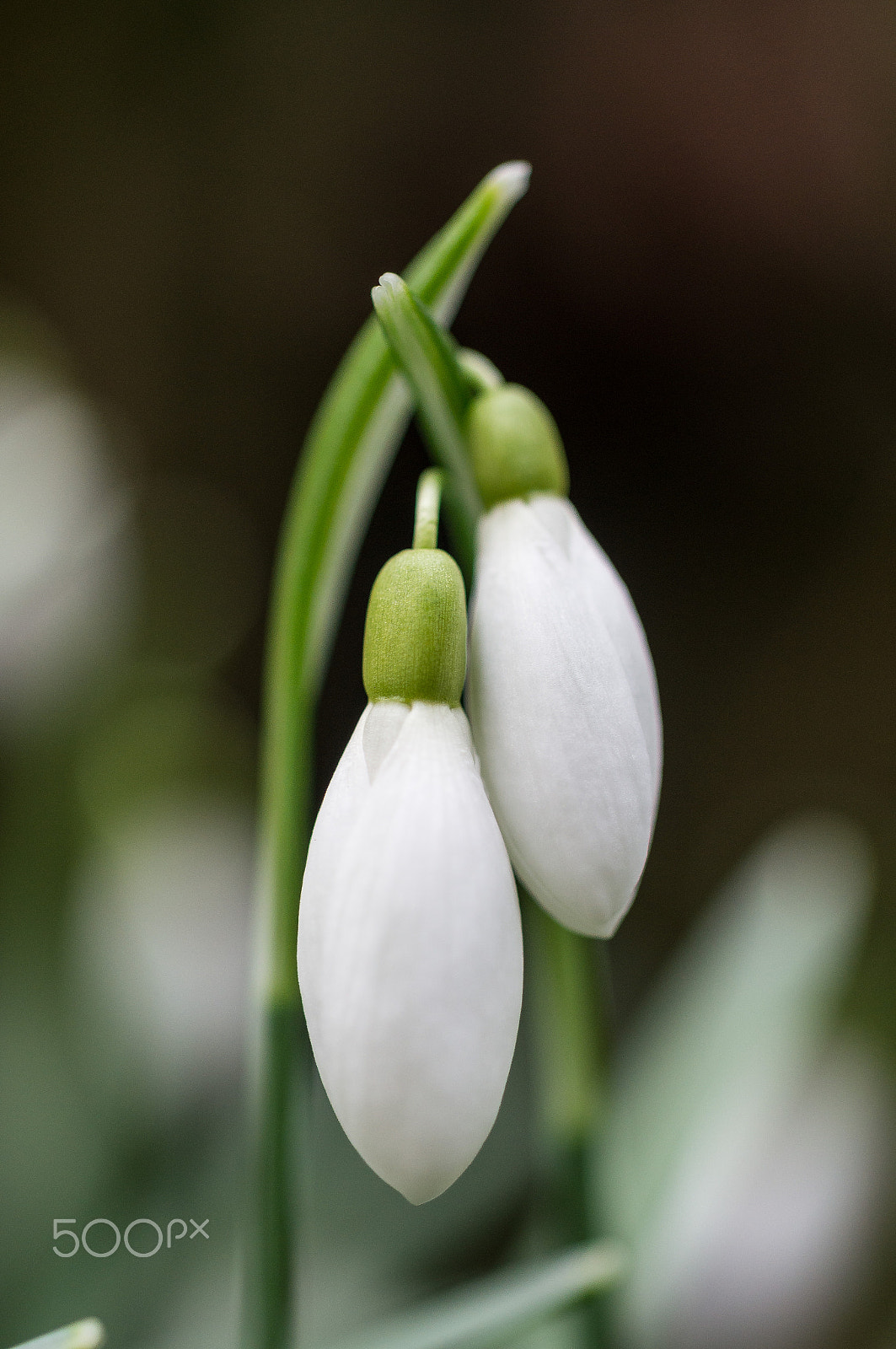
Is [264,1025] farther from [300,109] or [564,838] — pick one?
[300,109]

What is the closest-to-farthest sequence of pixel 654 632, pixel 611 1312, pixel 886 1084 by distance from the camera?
pixel 611 1312 → pixel 886 1084 → pixel 654 632

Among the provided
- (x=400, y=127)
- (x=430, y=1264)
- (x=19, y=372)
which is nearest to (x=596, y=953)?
(x=430, y=1264)

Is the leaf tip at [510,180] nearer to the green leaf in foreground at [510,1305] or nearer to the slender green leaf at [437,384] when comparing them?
the slender green leaf at [437,384]

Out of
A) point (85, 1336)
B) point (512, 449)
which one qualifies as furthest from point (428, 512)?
point (85, 1336)

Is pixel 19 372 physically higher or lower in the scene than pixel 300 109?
lower

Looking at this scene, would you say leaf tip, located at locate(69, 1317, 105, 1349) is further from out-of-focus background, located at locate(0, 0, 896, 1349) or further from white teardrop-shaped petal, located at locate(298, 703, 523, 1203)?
out-of-focus background, located at locate(0, 0, 896, 1349)
